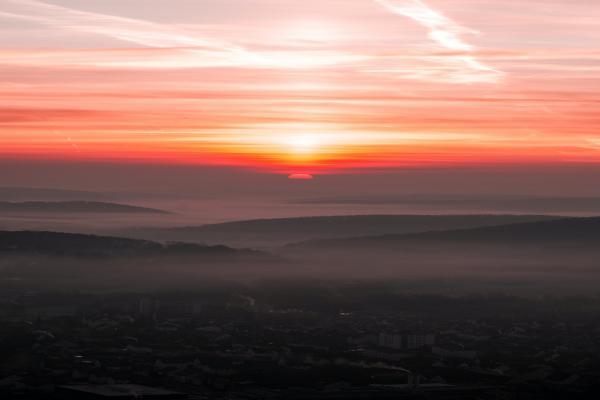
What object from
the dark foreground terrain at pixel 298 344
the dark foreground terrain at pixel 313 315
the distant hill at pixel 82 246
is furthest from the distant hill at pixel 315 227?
the dark foreground terrain at pixel 298 344

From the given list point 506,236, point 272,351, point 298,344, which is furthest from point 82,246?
point 272,351

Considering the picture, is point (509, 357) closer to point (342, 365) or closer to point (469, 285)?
point (342, 365)

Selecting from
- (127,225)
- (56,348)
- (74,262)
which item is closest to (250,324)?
(56,348)

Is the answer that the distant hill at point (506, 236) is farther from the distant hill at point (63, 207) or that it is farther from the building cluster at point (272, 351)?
the building cluster at point (272, 351)

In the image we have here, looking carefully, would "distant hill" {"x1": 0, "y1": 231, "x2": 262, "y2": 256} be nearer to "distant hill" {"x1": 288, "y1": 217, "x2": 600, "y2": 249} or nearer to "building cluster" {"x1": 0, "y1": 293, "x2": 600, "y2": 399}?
"building cluster" {"x1": 0, "y1": 293, "x2": 600, "y2": 399}

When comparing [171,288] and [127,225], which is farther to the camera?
[127,225]
